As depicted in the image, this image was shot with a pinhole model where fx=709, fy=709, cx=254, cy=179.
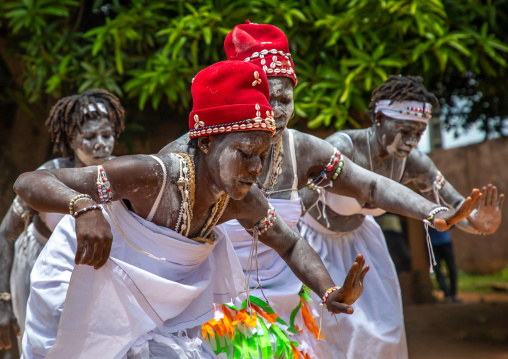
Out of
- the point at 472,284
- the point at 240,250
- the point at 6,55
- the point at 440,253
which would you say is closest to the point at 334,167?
the point at 240,250

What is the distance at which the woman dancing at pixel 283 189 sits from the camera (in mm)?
3754

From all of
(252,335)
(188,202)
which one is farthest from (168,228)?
(252,335)

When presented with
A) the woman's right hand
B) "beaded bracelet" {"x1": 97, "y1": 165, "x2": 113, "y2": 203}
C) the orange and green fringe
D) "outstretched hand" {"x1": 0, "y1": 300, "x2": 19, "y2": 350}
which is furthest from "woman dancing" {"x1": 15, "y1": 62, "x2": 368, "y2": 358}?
"outstretched hand" {"x1": 0, "y1": 300, "x2": 19, "y2": 350}

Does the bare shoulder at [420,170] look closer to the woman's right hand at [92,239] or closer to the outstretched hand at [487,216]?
the outstretched hand at [487,216]

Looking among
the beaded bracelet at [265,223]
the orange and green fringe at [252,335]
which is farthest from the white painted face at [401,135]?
the beaded bracelet at [265,223]

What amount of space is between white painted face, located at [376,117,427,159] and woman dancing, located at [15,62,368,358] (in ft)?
5.14

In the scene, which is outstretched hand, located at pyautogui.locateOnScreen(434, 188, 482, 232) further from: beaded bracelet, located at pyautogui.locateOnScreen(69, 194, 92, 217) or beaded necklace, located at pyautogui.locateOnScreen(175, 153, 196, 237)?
beaded bracelet, located at pyautogui.locateOnScreen(69, 194, 92, 217)

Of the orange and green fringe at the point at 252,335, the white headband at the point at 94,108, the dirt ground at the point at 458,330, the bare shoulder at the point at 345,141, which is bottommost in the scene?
the dirt ground at the point at 458,330

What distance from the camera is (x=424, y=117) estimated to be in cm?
459

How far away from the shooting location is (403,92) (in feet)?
15.2

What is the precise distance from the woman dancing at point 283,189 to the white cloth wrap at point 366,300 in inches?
14.7

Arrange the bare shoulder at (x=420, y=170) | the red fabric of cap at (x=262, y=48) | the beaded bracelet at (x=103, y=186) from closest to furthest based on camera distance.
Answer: the beaded bracelet at (x=103, y=186) → the red fabric of cap at (x=262, y=48) → the bare shoulder at (x=420, y=170)

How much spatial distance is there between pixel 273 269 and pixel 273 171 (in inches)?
22.1

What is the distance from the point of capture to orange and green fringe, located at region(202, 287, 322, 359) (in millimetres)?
3555
